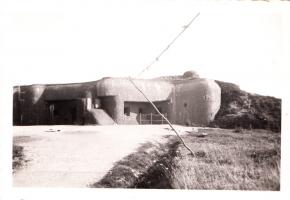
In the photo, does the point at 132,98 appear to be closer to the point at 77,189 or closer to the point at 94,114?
the point at 94,114

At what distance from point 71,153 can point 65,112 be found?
59.2 inches

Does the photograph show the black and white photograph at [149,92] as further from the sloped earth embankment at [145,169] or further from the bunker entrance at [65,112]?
the bunker entrance at [65,112]

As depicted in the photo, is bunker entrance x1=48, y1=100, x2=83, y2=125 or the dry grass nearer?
the dry grass

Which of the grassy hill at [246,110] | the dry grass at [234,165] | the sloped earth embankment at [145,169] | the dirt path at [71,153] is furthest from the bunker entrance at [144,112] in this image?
the grassy hill at [246,110]

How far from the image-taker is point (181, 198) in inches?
215

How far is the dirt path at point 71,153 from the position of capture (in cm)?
560

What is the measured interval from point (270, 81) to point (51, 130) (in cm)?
365

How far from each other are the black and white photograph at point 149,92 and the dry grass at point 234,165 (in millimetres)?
15

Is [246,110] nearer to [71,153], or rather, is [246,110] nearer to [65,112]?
[71,153]

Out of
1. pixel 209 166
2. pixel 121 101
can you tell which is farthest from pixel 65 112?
pixel 209 166

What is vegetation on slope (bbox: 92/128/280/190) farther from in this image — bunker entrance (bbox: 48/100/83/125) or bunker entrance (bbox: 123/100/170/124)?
bunker entrance (bbox: 48/100/83/125)

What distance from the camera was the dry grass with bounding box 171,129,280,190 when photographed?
5.54m

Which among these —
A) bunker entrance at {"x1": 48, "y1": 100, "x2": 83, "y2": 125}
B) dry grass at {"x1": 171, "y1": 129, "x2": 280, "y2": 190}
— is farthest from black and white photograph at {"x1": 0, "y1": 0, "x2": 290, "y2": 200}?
bunker entrance at {"x1": 48, "y1": 100, "x2": 83, "y2": 125}

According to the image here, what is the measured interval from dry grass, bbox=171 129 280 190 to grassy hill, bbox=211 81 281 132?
19 centimetres
